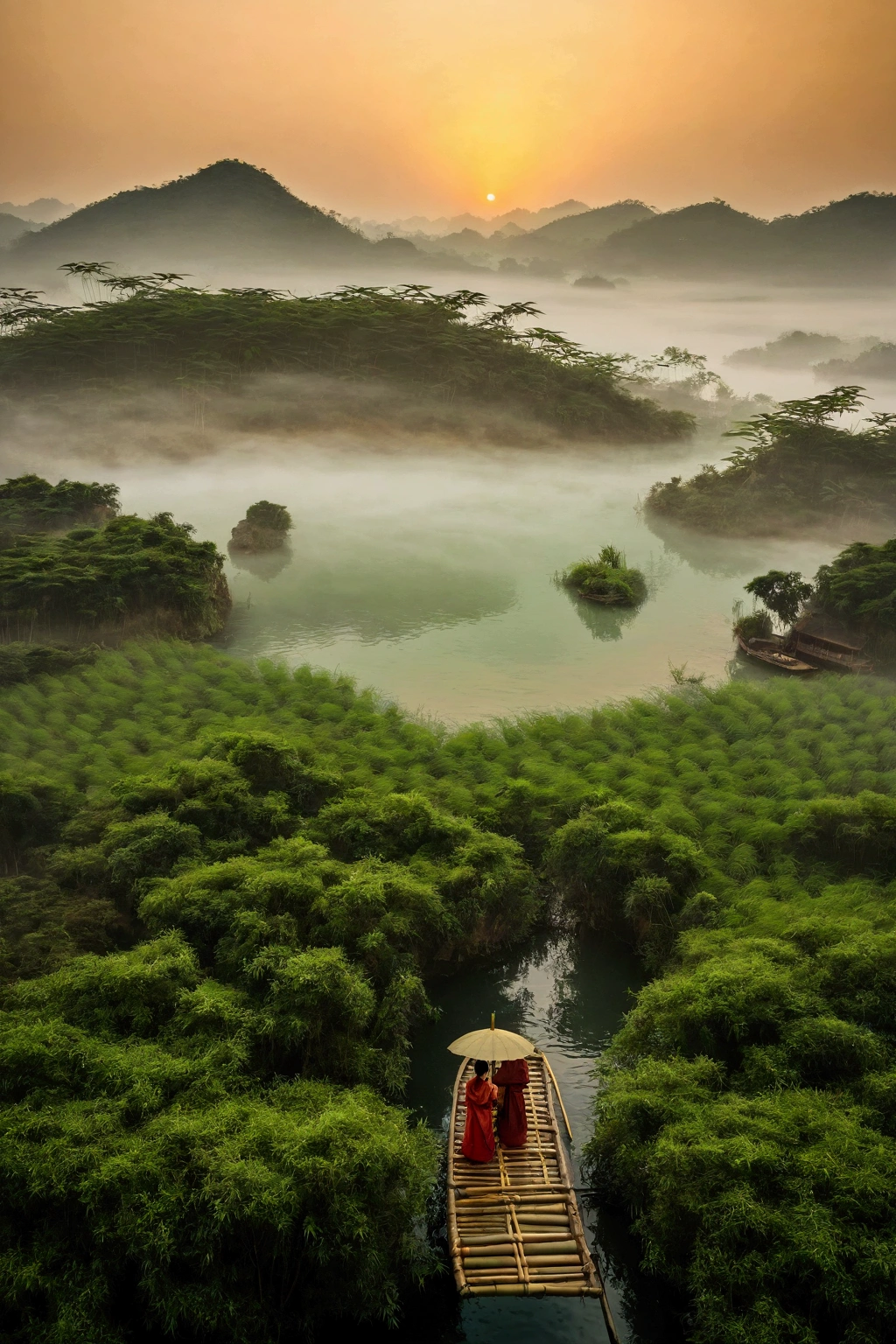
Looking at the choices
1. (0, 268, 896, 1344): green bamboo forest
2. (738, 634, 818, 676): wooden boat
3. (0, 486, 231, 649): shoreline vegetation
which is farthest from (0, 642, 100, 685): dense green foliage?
(738, 634, 818, 676): wooden boat

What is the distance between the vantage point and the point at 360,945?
247 inches

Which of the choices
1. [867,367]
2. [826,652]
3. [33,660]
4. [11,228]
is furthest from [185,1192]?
[11,228]

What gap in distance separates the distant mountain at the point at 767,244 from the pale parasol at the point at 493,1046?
1813cm

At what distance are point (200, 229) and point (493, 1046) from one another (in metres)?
18.1

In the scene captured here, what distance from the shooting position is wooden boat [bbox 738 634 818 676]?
1306cm

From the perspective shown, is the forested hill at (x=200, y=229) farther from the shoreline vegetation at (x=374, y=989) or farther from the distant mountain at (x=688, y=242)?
the shoreline vegetation at (x=374, y=989)

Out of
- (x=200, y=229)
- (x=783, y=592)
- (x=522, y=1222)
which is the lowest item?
(x=522, y=1222)

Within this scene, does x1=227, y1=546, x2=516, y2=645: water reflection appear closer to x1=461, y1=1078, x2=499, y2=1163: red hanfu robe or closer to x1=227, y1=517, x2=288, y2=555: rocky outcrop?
x1=227, y1=517, x2=288, y2=555: rocky outcrop

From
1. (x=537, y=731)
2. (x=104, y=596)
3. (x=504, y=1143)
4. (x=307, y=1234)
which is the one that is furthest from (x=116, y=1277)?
(x=104, y=596)

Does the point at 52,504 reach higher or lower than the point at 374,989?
higher

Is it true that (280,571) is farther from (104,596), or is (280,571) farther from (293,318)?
(293,318)

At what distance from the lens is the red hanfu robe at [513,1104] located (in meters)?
5.66

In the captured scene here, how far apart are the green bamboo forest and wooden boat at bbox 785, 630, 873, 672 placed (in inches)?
19.7

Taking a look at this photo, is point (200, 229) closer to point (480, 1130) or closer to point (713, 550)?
point (713, 550)
